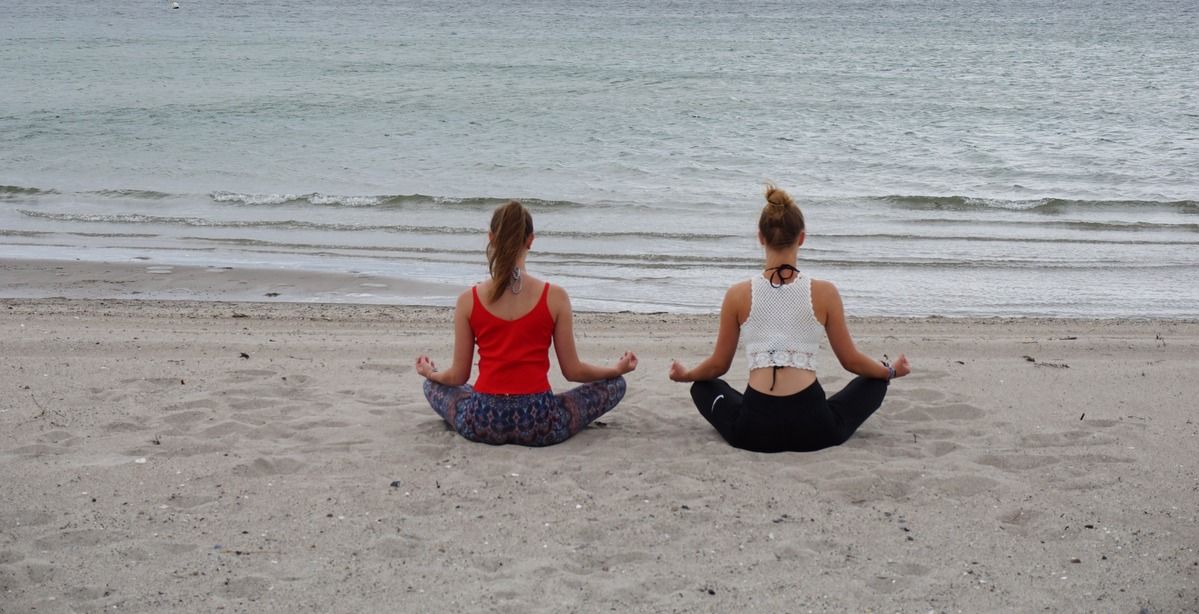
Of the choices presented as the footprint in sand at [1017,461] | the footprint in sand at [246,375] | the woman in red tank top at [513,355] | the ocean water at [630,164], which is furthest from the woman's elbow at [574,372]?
the ocean water at [630,164]

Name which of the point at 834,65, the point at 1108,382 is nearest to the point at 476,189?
the point at 1108,382

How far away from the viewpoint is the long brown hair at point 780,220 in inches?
191

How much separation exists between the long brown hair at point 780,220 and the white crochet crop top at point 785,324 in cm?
19

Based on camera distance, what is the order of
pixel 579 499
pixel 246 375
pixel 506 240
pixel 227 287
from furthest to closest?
pixel 227 287, pixel 246 375, pixel 506 240, pixel 579 499

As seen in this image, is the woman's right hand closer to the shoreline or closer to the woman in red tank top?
the woman in red tank top

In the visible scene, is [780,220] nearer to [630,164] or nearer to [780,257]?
[780,257]

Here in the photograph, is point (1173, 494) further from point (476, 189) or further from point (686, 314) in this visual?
point (476, 189)

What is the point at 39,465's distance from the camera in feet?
15.7

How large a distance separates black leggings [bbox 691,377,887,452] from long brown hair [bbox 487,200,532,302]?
1145 millimetres

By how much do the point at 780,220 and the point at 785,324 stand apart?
49cm

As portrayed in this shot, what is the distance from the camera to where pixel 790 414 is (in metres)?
5.04

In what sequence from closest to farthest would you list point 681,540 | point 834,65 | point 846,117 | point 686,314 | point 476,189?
1. point 681,540
2. point 686,314
3. point 476,189
4. point 846,117
5. point 834,65

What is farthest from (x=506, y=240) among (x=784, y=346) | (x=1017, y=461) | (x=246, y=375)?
(x=1017, y=461)

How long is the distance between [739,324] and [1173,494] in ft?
6.48
